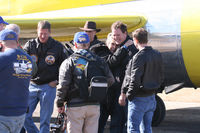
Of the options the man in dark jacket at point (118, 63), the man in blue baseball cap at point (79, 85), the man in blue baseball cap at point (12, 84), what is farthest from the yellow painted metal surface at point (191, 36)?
the man in blue baseball cap at point (12, 84)

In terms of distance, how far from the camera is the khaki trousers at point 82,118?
4.82 metres

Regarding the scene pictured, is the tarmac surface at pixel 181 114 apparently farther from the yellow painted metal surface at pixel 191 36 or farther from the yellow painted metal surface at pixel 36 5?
the yellow painted metal surface at pixel 36 5

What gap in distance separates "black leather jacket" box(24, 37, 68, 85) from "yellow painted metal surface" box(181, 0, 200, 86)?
2747mm

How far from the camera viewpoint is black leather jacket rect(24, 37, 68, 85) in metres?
6.04

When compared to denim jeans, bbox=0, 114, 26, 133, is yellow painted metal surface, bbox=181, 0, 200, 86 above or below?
above

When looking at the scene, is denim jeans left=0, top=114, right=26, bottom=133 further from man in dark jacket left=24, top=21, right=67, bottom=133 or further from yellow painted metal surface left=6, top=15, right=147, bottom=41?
yellow painted metal surface left=6, top=15, right=147, bottom=41

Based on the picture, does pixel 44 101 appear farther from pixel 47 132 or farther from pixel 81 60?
pixel 81 60

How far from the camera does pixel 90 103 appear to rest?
4.86 m

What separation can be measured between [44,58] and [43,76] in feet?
0.95

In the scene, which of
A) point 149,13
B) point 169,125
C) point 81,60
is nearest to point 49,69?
point 81,60

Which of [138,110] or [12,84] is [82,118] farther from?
[12,84]

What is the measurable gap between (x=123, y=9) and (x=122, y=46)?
2731 millimetres

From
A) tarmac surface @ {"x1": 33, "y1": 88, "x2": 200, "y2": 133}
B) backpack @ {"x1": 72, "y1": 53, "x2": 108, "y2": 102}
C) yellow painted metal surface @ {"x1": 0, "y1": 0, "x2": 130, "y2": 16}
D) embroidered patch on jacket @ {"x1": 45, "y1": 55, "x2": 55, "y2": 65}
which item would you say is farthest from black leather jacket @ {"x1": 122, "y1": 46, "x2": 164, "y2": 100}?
yellow painted metal surface @ {"x1": 0, "y1": 0, "x2": 130, "y2": 16}

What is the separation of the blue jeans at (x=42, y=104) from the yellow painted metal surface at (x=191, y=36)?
2.96 metres
